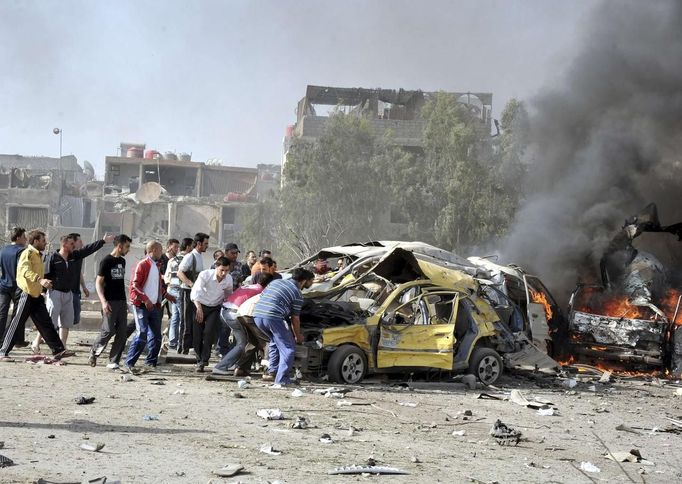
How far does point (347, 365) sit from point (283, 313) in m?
1.29

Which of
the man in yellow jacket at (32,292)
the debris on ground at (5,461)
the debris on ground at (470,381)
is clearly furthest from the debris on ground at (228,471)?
the man in yellow jacket at (32,292)

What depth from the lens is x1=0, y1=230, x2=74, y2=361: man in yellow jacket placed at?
11.5 metres

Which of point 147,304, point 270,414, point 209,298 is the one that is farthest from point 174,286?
point 270,414

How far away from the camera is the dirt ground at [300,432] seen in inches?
249

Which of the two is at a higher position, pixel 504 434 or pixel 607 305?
pixel 607 305

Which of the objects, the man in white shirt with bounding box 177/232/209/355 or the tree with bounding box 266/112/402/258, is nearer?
the man in white shirt with bounding box 177/232/209/355

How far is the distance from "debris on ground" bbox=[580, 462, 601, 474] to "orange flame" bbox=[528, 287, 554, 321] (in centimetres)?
810

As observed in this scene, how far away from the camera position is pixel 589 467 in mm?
7230

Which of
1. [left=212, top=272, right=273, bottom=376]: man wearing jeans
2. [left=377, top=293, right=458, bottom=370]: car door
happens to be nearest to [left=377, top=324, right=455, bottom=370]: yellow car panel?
[left=377, top=293, right=458, bottom=370]: car door


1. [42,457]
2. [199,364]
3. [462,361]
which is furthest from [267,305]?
[42,457]

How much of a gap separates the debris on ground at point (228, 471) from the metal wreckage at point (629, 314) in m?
10.1

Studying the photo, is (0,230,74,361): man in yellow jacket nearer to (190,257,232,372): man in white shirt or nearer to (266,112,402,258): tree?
(190,257,232,372): man in white shirt

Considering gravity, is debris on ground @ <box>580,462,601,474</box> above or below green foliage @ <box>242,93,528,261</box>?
below

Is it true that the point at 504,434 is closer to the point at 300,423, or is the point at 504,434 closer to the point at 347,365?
the point at 300,423
